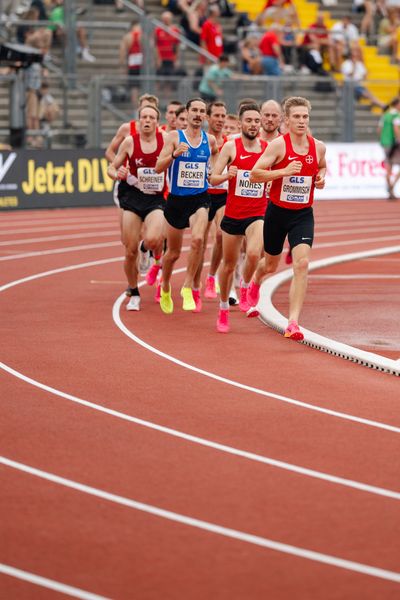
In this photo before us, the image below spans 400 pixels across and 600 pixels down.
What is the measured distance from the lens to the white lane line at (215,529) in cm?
548

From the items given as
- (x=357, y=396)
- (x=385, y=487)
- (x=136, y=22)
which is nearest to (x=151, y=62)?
(x=136, y=22)

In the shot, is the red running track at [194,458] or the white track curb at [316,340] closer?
the red running track at [194,458]

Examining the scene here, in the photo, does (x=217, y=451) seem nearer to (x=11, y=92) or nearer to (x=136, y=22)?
(x=11, y=92)

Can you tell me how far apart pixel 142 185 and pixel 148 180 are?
3.1 inches

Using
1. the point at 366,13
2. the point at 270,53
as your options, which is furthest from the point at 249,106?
the point at 366,13

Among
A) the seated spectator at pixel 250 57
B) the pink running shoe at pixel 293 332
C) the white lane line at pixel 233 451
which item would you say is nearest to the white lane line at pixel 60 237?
the seated spectator at pixel 250 57

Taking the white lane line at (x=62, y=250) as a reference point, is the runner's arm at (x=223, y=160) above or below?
above

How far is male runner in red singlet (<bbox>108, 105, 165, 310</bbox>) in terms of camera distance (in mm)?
13469

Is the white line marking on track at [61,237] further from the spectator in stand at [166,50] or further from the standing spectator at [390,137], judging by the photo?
the standing spectator at [390,137]

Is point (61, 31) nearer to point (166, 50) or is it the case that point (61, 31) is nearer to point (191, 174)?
point (166, 50)

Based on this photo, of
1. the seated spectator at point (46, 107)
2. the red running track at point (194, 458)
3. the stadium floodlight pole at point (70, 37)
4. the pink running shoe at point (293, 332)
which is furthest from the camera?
the stadium floodlight pole at point (70, 37)

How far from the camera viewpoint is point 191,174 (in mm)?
13367

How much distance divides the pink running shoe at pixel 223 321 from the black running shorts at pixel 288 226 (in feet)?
2.39

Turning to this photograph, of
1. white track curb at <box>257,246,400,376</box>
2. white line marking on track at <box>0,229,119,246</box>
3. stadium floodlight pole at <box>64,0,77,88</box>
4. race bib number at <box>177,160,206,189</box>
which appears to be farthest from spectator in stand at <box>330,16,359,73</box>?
race bib number at <box>177,160,206,189</box>
